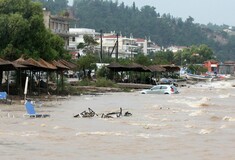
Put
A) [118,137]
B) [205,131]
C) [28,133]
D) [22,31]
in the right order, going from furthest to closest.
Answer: [22,31] → [205,131] → [28,133] → [118,137]

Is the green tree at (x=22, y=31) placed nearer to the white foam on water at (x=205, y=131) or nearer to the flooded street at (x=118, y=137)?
the flooded street at (x=118, y=137)

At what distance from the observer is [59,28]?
11075 cm

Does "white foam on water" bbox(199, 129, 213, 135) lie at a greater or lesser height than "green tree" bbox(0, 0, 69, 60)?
lesser

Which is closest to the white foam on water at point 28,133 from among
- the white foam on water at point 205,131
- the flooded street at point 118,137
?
the flooded street at point 118,137

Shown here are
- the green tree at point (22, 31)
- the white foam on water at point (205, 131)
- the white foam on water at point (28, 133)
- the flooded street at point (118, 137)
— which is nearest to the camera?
the flooded street at point (118, 137)

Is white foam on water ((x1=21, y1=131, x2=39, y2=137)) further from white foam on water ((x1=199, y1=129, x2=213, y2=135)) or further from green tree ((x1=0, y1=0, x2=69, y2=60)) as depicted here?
green tree ((x1=0, y1=0, x2=69, y2=60))

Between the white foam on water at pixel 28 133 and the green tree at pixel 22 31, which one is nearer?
the white foam on water at pixel 28 133

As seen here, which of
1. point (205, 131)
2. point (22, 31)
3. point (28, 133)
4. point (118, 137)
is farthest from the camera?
point (22, 31)

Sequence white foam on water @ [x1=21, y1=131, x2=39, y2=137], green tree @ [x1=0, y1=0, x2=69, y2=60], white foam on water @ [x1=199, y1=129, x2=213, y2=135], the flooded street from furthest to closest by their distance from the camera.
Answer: green tree @ [x1=0, y1=0, x2=69, y2=60] < white foam on water @ [x1=199, y1=129, x2=213, y2=135] < white foam on water @ [x1=21, y1=131, x2=39, y2=137] < the flooded street

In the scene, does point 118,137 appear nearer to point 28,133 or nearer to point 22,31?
point 28,133

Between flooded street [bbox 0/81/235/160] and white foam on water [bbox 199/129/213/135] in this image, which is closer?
flooded street [bbox 0/81/235/160]

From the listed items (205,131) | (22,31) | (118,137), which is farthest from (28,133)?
(22,31)

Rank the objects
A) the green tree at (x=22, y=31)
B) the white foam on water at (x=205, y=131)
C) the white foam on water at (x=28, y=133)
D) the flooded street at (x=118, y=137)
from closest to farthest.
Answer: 1. the flooded street at (x=118, y=137)
2. the white foam on water at (x=28, y=133)
3. the white foam on water at (x=205, y=131)
4. the green tree at (x=22, y=31)

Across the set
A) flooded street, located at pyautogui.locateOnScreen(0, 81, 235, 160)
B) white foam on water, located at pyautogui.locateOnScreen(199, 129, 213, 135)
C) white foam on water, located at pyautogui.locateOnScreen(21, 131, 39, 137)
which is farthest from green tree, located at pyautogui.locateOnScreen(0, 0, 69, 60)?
white foam on water, located at pyautogui.locateOnScreen(199, 129, 213, 135)
